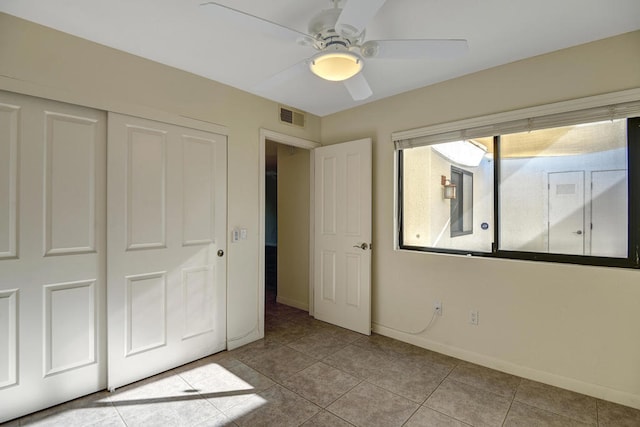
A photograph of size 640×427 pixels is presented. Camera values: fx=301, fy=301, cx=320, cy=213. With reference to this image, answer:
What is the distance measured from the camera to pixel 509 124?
2.47 m

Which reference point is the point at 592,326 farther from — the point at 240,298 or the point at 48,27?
the point at 48,27

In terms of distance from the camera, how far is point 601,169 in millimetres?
2184

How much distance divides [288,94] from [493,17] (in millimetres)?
1872

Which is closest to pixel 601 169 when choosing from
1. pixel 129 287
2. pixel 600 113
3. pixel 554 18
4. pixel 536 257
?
pixel 600 113

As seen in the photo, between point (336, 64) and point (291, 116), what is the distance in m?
1.84

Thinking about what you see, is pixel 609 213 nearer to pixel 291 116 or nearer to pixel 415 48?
pixel 415 48

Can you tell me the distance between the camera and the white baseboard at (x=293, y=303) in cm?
409

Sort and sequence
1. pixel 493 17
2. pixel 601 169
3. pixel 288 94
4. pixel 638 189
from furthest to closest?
pixel 288 94 → pixel 601 169 → pixel 638 189 → pixel 493 17

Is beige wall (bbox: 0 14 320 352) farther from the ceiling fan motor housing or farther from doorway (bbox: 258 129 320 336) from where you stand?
the ceiling fan motor housing

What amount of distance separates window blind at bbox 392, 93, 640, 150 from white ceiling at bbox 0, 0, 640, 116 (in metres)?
0.47

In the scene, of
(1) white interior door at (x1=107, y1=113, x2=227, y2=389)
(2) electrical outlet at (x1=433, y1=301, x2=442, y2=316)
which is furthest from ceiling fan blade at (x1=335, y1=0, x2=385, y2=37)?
(2) electrical outlet at (x1=433, y1=301, x2=442, y2=316)

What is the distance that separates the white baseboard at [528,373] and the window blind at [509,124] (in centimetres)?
190

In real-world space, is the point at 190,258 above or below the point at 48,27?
below

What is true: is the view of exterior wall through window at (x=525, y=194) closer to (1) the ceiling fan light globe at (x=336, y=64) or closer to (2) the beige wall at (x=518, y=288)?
(2) the beige wall at (x=518, y=288)
